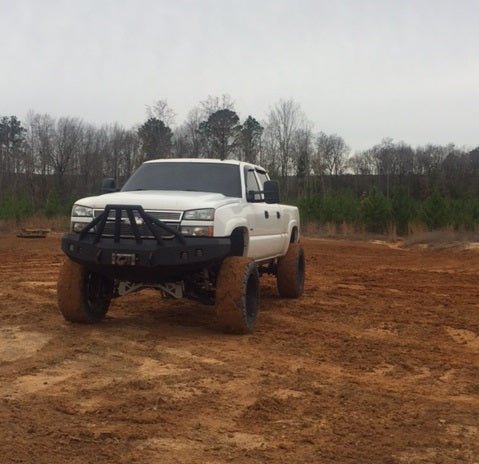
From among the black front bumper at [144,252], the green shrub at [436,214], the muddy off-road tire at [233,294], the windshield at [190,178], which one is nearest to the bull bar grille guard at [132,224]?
the black front bumper at [144,252]

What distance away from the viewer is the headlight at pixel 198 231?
7.40 metres

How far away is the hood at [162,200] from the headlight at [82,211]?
46 millimetres

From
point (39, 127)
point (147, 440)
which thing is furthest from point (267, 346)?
point (39, 127)

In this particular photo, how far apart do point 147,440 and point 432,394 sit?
97.8 inches

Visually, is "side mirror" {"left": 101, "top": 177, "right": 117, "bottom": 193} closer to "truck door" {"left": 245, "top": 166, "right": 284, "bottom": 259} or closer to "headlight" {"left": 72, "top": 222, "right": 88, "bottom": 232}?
"headlight" {"left": 72, "top": 222, "right": 88, "bottom": 232}

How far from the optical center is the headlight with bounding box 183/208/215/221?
7.42 m

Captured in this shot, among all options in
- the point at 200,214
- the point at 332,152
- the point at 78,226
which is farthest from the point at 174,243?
the point at 332,152

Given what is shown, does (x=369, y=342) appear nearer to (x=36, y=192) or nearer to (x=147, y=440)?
(x=147, y=440)

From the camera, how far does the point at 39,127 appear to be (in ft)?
196

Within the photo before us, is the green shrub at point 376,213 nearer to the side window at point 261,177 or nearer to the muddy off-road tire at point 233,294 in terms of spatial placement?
the side window at point 261,177

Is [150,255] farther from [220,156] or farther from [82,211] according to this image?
[220,156]

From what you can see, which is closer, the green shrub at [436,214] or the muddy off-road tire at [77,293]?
the muddy off-road tire at [77,293]

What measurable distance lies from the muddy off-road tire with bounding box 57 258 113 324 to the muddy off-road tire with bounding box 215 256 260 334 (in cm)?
167

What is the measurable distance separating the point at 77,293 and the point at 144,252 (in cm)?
127
